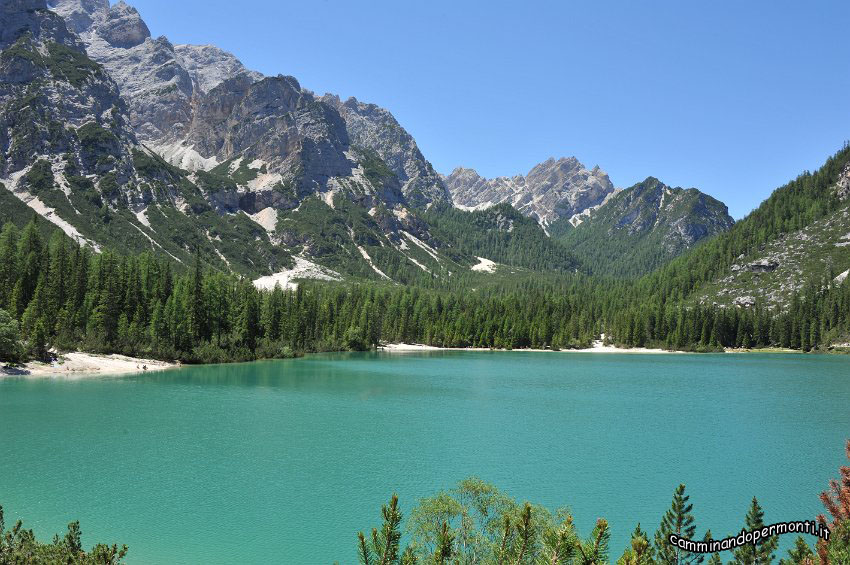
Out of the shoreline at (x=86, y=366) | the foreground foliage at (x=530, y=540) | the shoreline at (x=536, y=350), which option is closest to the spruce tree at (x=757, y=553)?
the foreground foliage at (x=530, y=540)

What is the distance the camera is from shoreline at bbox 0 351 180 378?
234 feet

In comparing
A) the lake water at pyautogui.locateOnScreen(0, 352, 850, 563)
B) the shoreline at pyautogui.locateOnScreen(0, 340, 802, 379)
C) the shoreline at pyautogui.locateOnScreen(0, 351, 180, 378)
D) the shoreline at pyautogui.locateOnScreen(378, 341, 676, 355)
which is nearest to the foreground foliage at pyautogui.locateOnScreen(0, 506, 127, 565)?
the lake water at pyautogui.locateOnScreen(0, 352, 850, 563)

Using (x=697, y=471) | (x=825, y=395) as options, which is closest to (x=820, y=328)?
(x=825, y=395)

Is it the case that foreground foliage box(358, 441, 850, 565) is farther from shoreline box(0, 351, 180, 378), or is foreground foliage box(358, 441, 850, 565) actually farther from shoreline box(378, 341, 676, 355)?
shoreline box(378, 341, 676, 355)

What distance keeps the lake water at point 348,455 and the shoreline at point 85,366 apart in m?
4.07

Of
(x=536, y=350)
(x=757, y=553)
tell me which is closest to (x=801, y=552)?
(x=757, y=553)

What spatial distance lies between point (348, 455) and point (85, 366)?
60276 mm

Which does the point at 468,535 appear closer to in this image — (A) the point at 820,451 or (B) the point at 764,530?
(B) the point at 764,530

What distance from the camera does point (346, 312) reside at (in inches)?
6841

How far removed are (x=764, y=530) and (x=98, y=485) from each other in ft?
105

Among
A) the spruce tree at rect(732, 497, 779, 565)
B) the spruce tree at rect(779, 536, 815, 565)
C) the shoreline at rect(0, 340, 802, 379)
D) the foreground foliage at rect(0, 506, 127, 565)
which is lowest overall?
the shoreline at rect(0, 340, 802, 379)

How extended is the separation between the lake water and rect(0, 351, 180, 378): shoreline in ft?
13.3

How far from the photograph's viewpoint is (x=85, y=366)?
262 ft

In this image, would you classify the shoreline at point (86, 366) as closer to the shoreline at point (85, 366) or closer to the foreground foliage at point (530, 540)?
the shoreline at point (85, 366)
